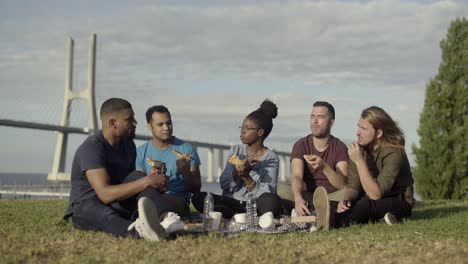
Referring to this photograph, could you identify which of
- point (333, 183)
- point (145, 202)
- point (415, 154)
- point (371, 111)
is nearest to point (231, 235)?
point (145, 202)

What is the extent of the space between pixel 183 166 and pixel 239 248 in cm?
183

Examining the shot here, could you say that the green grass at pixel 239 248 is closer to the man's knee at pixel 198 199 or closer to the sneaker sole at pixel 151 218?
the sneaker sole at pixel 151 218

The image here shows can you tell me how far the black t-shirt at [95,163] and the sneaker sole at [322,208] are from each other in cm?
153

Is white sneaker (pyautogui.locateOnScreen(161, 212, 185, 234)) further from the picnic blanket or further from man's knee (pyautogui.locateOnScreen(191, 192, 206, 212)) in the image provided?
man's knee (pyautogui.locateOnScreen(191, 192, 206, 212))

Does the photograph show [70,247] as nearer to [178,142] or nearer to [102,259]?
[102,259]

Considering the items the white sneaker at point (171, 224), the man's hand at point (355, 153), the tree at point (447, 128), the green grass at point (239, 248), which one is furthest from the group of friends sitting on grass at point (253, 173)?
the tree at point (447, 128)

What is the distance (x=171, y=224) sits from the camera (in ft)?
15.6

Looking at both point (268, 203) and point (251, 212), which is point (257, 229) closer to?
point (251, 212)

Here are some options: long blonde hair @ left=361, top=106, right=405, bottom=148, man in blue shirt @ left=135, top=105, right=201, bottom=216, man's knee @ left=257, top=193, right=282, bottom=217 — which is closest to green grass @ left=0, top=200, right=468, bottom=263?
man's knee @ left=257, top=193, right=282, bottom=217

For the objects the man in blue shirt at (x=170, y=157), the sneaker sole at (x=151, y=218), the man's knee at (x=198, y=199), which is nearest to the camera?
the sneaker sole at (x=151, y=218)

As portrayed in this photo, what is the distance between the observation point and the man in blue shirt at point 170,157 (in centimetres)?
642

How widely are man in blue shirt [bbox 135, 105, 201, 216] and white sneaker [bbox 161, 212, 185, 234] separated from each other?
57.7 inches

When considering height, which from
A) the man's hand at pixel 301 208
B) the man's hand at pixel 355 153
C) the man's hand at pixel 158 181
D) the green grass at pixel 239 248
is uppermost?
the man's hand at pixel 355 153

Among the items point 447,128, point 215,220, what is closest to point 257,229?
point 215,220
